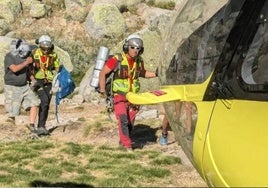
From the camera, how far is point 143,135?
42.9 ft

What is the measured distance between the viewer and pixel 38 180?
9.20 metres

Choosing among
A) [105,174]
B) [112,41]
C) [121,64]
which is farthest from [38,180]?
[112,41]

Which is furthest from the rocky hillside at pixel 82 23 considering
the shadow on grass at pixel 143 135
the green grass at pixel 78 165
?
the green grass at pixel 78 165

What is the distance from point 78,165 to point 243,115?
7148 mm

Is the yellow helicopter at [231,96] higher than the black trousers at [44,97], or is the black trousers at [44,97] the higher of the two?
the yellow helicopter at [231,96]

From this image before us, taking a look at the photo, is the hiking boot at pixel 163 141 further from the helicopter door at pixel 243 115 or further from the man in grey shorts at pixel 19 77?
the helicopter door at pixel 243 115

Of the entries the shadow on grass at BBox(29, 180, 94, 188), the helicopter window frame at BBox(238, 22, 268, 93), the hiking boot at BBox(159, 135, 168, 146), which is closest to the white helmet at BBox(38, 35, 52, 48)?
the hiking boot at BBox(159, 135, 168, 146)

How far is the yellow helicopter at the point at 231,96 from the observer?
3.47 m

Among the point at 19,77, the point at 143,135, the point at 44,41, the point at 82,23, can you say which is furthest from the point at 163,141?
the point at 82,23

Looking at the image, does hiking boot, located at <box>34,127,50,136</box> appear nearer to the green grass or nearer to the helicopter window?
the green grass

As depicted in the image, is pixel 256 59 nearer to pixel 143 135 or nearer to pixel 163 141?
pixel 163 141

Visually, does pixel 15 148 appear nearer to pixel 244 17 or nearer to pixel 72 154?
pixel 72 154

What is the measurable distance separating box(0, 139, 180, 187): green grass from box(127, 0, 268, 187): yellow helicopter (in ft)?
16.7

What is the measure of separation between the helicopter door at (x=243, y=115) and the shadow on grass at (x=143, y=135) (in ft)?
26.7
